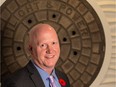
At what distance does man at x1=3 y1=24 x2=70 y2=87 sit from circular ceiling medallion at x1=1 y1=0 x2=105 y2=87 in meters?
0.59

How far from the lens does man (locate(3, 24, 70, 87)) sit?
1229 millimetres

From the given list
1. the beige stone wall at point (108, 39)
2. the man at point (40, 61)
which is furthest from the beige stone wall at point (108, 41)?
the man at point (40, 61)

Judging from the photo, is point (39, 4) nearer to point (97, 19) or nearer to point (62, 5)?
point (62, 5)

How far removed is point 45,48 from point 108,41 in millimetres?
794

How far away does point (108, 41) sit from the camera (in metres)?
1.94

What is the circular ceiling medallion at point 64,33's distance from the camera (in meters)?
1.85

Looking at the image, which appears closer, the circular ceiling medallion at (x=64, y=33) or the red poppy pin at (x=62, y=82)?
the red poppy pin at (x=62, y=82)

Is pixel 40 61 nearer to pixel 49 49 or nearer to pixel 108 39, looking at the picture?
pixel 49 49

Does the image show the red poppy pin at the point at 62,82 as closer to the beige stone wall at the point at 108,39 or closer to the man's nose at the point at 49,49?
the man's nose at the point at 49,49

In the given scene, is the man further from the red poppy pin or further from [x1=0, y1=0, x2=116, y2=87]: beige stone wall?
[x1=0, y1=0, x2=116, y2=87]: beige stone wall

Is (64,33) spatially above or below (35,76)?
above

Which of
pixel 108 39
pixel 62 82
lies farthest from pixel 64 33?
pixel 62 82

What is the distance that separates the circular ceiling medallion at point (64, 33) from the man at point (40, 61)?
59 cm

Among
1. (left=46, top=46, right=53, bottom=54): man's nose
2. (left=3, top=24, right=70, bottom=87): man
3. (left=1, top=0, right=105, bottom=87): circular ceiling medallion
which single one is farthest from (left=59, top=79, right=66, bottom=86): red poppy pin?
(left=1, top=0, right=105, bottom=87): circular ceiling medallion
